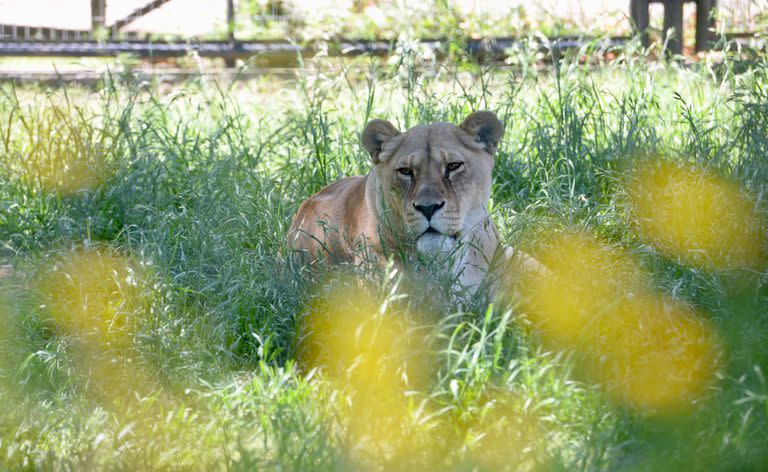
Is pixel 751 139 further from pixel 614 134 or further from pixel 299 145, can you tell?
pixel 299 145

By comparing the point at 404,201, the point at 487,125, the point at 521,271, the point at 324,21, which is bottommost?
the point at 521,271

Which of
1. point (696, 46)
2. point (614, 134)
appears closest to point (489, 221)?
point (614, 134)

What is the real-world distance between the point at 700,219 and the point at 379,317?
6.14 feet

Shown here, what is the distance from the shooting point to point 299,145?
5973 mm

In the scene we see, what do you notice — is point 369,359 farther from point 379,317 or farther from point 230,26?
point 230,26

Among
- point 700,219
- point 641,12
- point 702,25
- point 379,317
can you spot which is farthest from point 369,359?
point 702,25

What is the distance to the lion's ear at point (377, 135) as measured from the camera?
4.20m

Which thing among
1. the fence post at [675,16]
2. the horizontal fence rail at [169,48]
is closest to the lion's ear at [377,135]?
the horizontal fence rail at [169,48]

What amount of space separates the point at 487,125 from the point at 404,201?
52 cm

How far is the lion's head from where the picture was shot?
3.89 meters

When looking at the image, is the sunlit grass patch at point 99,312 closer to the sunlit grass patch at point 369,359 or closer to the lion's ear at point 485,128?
the sunlit grass patch at point 369,359

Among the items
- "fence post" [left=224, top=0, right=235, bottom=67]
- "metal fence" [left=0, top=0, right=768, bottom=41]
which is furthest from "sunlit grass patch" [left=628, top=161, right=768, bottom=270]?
"fence post" [left=224, top=0, right=235, bottom=67]

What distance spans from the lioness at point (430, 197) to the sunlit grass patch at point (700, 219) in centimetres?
80

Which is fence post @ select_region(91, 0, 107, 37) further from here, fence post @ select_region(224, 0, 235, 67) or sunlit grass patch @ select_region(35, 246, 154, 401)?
sunlit grass patch @ select_region(35, 246, 154, 401)
